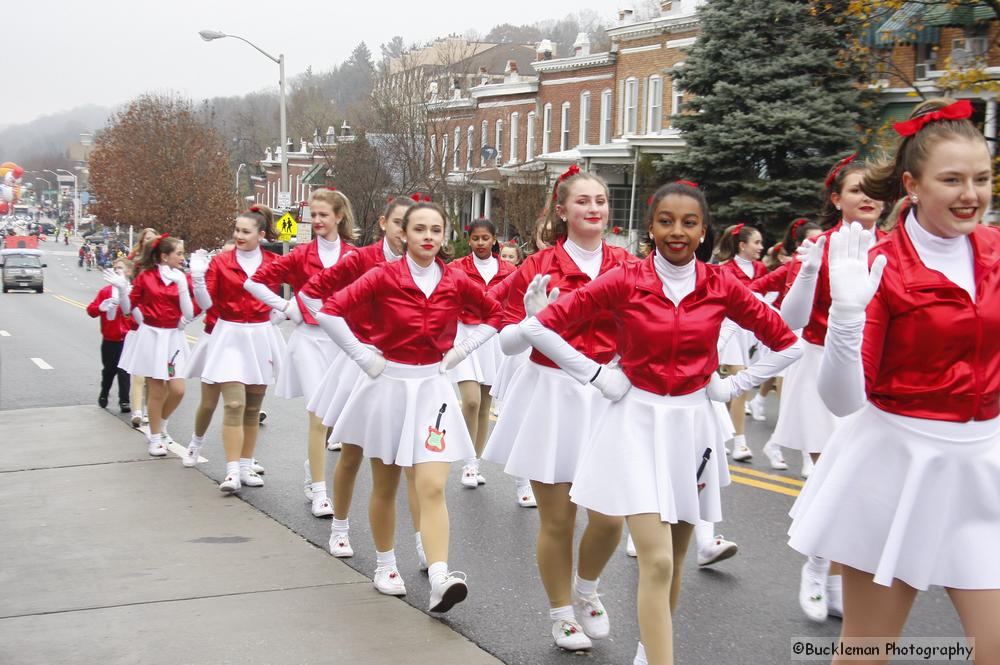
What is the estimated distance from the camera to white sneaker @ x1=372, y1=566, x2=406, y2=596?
20.6 ft

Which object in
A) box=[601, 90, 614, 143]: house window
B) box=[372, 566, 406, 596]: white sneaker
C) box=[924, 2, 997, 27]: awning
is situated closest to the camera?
box=[372, 566, 406, 596]: white sneaker

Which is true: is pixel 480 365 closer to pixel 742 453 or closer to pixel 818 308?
pixel 742 453

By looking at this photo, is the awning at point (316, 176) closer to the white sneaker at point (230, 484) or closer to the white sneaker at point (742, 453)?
the white sneaker at point (742, 453)

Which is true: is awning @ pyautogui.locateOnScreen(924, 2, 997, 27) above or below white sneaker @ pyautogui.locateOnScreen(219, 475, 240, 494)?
above

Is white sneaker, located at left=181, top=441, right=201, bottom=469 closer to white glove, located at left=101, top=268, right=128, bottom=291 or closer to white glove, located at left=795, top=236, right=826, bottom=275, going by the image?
white glove, located at left=101, top=268, right=128, bottom=291

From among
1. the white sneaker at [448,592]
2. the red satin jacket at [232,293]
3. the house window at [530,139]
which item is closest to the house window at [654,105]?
the house window at [530,139]

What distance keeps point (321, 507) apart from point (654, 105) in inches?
1301

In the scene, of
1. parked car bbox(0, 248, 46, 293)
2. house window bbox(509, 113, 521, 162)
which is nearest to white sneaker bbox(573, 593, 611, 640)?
house window bbox(509, 113, 521, 162)

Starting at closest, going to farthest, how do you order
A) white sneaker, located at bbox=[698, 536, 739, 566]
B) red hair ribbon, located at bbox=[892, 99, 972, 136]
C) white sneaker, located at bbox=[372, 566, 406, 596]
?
1. red hair ribbon, located at bbox=[892, 99, 972, 136]
2. white sneaker, located at bbox=[372, 566, 406, 596]
3. white sneaker, located at bbox=[698, 536, 739, 566]

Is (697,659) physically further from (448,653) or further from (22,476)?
(22,476)

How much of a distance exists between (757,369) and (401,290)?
6.83ft

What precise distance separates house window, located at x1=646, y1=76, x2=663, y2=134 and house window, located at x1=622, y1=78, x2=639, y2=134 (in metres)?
0.83

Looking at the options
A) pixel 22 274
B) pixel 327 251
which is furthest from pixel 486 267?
pixel 22 274

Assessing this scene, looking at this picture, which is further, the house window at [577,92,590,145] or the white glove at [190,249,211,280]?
the house window at [577,92,590,145]
